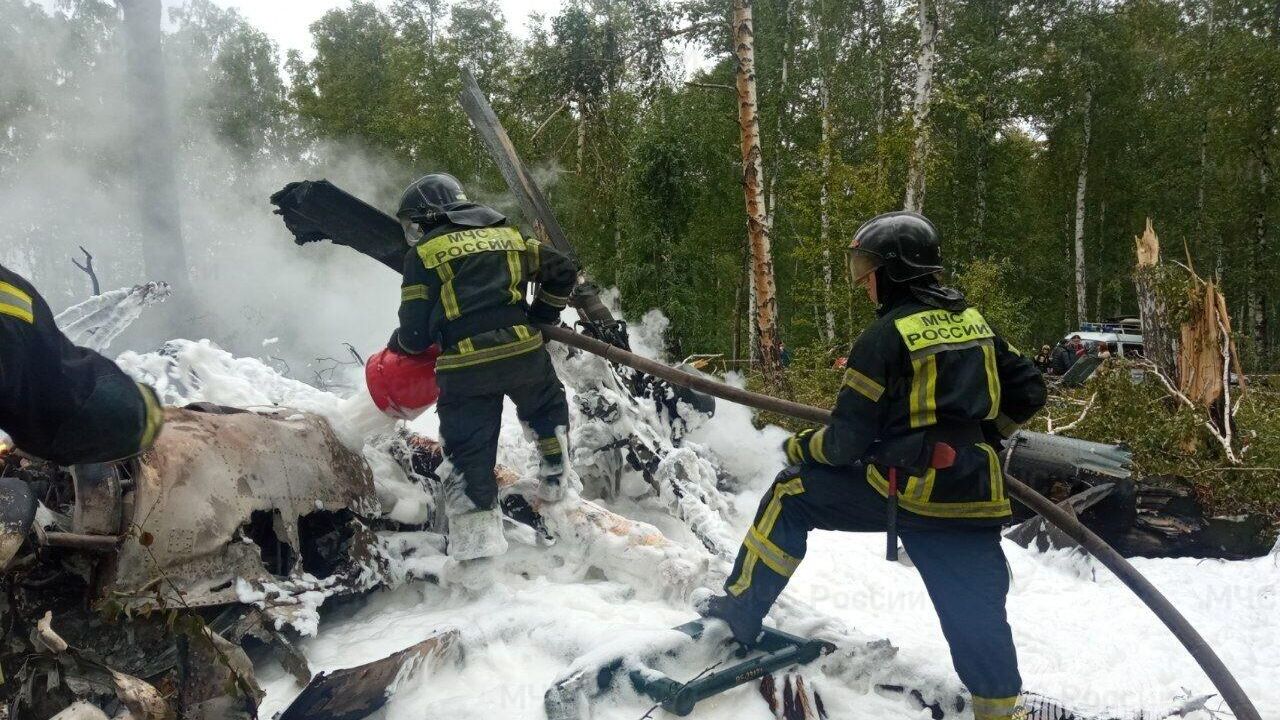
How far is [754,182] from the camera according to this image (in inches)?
333

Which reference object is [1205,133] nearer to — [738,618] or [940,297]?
[940,297]

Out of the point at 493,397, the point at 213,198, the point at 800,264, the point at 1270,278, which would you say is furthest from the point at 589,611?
the point at 1270,278

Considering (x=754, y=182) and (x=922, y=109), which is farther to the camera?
(x=922, y=109)

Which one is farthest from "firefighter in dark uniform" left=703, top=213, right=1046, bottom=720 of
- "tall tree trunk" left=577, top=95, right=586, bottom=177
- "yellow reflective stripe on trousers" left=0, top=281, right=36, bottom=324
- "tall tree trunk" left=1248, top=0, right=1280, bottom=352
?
"tall tree trunk" left=1248, top=0, right=1280, bottom=352

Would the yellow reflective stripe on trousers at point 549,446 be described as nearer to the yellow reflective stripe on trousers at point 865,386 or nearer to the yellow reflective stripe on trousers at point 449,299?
the yellow reflective stripe on trousers at point 449,299

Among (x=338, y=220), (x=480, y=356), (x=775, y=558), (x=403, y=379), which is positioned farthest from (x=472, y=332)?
(x=775, y=558)

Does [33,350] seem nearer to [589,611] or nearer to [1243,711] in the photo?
[589,611]

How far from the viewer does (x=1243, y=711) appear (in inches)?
94.7

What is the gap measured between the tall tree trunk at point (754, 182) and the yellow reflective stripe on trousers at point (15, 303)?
7177 millimetres

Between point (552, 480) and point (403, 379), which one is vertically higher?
point (403, 379)

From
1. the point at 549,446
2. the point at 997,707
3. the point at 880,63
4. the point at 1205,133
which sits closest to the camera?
the point at 997,707

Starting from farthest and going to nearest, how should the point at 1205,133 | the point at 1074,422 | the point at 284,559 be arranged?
the point at 1205,133 → the point at 1074,422 → the point at 284,559

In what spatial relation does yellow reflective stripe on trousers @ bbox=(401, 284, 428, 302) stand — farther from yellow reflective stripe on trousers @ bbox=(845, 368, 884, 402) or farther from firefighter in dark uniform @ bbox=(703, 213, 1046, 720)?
yellow reflective stripe on trousers @ bbox=(845, 368, 884, 402)

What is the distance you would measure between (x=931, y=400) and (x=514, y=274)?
1.96 metres
